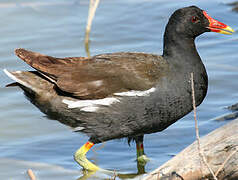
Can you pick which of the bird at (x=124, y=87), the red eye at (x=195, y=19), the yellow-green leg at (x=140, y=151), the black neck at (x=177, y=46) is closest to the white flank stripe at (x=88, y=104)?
the bird at (x=124, y=87)

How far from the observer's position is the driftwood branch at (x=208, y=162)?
15.5 ft

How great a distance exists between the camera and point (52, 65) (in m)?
6.46

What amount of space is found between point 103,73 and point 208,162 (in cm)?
175

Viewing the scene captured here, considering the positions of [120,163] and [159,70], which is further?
[120,163]

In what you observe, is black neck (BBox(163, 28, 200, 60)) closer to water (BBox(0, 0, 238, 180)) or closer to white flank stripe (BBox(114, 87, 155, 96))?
white flank stripe (BBox(114, 87, 155, 96))

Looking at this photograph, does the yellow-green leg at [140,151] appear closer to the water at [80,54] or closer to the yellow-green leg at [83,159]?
the water at [80,54]

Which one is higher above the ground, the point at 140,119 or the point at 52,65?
the point at 52,65

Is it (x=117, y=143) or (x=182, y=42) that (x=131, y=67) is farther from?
(x=117, y=143)

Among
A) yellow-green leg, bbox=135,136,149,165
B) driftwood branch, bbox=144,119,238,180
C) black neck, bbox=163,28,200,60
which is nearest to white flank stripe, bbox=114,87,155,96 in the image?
black neck, bbox=163,28,200,60

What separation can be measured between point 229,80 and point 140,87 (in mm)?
2546

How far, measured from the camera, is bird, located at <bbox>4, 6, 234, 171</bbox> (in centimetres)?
609

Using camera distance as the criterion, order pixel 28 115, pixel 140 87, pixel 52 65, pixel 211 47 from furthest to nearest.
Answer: pixel 211 47 → pixel 28 115 → pixel 52 65 → pixel 140 87

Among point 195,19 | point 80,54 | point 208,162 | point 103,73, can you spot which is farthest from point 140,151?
point 80,54

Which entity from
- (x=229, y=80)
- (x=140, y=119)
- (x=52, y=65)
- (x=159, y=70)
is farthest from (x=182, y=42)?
(x=229, y=80)
